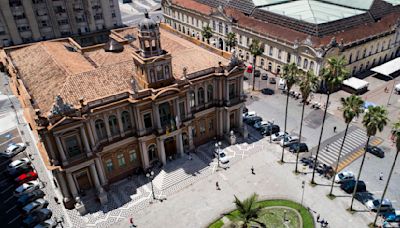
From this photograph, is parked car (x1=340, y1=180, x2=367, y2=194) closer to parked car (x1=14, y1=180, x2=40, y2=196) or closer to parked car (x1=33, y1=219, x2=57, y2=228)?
parked car (x1=33, y1=219, x2=57, y2=228)

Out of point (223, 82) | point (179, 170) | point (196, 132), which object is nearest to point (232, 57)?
point (223, 82)

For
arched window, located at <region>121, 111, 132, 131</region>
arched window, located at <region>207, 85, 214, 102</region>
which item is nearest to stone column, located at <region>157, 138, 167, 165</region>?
arched window, located at <region>121, 111, 132, 131</region>

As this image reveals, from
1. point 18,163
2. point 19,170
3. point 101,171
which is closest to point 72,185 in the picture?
point 101,171

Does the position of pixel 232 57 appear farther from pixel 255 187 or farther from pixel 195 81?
pixel 255 187

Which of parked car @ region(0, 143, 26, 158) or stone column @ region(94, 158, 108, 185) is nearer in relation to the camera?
stone column @ region(94, 158, 108, 185)

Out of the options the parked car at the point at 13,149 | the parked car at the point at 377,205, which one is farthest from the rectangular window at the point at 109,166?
the parked car at the point at 377,205

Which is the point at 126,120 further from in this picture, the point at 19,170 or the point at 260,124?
the point at 260,124
